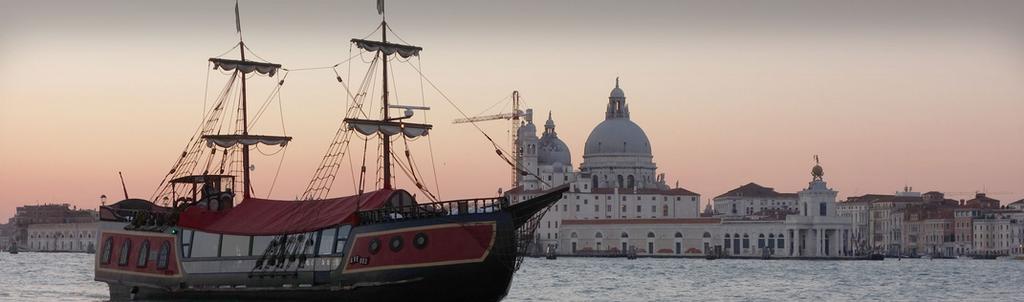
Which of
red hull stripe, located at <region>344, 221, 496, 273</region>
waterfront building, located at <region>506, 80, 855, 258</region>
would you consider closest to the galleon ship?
red hull stripe, located at <region>344, 221, 496, 273</region>

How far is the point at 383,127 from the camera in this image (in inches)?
1975

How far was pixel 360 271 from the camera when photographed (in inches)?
1750

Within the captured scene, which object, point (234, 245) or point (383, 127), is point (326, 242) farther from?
point (383, 127)

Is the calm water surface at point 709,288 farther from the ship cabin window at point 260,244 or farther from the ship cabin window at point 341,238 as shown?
the ship cabin window at point 341,238

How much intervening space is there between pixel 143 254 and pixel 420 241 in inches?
449

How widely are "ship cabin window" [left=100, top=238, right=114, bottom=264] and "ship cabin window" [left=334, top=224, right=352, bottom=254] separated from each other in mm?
11382

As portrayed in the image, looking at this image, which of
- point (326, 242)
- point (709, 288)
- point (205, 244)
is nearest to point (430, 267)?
point (326, 242)

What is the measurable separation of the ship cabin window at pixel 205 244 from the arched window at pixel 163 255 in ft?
3.93

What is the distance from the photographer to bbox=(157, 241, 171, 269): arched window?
1987 inches

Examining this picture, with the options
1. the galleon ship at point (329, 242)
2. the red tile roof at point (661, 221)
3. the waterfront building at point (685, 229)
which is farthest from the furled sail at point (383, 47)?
the red tile roof at point (661, 221)

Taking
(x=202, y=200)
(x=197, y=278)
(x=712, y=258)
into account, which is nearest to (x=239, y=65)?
(x=202, y=200)

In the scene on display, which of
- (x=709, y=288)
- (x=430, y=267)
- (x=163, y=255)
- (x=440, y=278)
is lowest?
(x=709, y=288)

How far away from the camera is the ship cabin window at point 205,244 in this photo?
48.8 metres

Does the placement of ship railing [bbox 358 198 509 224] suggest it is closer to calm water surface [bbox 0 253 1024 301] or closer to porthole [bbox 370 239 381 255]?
porthole [bbox 370 239 381 255]
